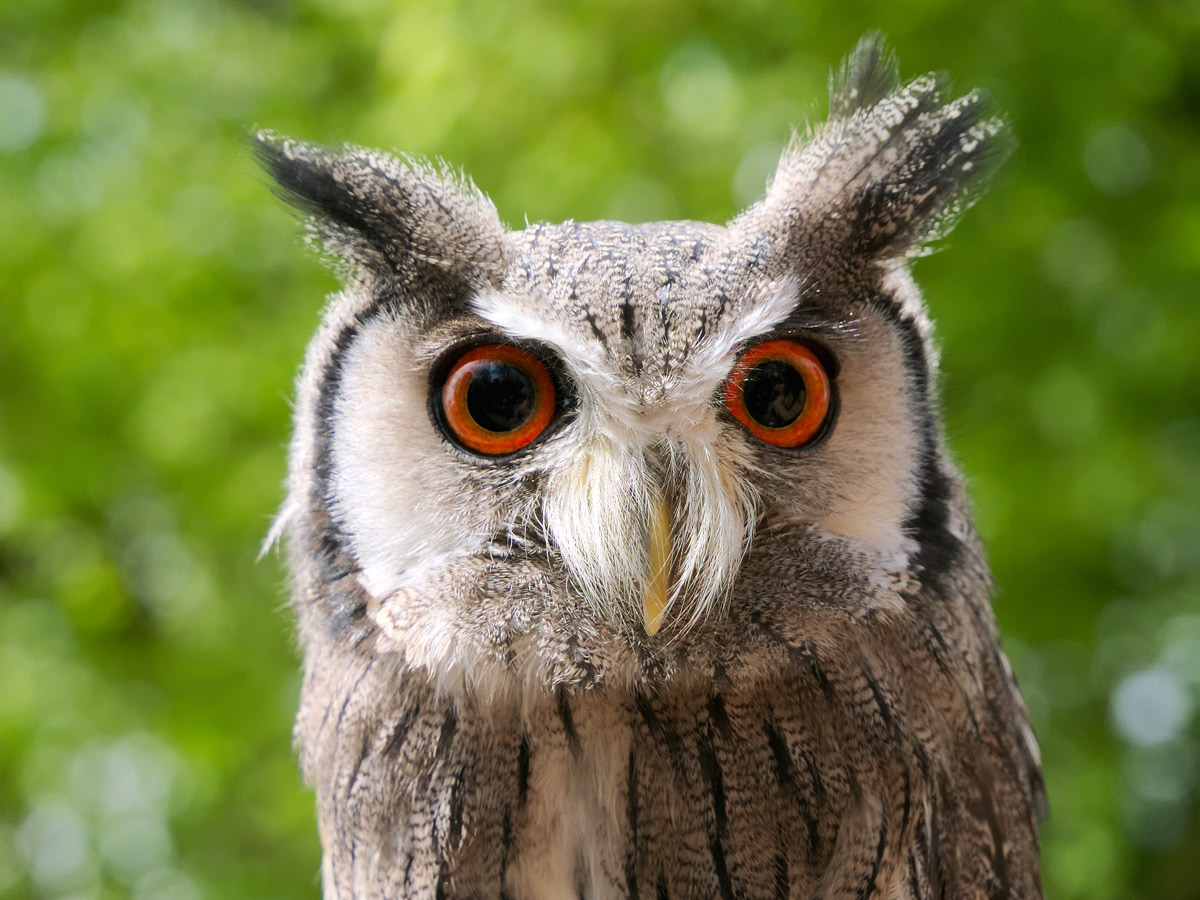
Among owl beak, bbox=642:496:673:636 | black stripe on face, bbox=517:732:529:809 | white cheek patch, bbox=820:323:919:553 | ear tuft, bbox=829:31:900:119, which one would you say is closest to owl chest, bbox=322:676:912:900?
black stripe on face, bbox=517:732:529:809

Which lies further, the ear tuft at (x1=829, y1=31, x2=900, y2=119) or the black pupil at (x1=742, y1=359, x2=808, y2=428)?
the ear tuft at (x1=829, y1=31, x2=900, y2=119)

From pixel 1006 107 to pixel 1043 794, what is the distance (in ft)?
6.12

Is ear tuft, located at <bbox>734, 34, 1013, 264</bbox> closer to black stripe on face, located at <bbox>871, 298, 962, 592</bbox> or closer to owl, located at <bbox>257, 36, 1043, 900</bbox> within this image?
owl, located at <bbox>257, 36, 1043, 900</bbox>

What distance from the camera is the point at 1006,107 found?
2.76 m

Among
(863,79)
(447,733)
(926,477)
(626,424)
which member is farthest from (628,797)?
(863,79)

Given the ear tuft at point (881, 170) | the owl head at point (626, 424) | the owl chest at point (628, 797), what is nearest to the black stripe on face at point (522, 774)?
the owl chest at point (628, 797)

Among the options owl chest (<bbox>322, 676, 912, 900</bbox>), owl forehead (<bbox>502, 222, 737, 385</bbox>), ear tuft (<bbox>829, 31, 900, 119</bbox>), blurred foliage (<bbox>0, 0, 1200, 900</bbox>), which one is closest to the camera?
owl forehead (<bbox>502, 222, 737, 385</bbox>)

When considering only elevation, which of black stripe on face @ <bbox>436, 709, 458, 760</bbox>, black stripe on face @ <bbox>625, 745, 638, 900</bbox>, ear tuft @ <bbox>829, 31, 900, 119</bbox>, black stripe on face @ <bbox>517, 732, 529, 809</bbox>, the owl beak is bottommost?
black stripe on face @ <bbox>625, 745, 638, 900</bbox>

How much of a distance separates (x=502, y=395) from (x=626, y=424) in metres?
0.15

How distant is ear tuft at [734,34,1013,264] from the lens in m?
1.29

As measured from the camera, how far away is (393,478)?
4.10 feet

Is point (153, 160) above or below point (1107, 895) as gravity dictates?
above

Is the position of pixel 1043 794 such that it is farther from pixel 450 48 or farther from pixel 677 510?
pixel 450 48

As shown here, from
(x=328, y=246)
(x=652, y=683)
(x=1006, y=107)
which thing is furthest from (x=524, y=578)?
(x=1006, y=107)
